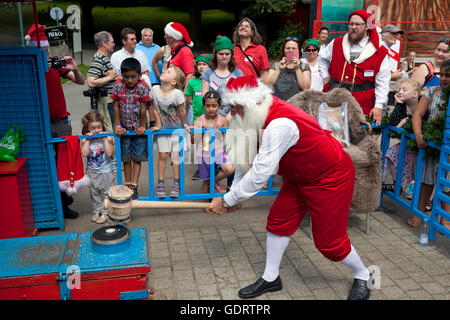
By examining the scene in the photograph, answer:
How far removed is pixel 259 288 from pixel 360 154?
1.91 metres

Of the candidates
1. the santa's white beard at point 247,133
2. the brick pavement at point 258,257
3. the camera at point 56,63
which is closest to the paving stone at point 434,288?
the brick pavement at point 258,257

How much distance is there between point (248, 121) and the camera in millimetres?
3332

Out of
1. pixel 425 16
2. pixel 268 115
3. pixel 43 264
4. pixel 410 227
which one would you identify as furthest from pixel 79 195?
pixel 425 16

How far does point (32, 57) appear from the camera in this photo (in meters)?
4.53

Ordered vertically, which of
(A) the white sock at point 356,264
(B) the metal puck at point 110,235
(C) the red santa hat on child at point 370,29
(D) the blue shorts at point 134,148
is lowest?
(A) the white sock at point 356,264

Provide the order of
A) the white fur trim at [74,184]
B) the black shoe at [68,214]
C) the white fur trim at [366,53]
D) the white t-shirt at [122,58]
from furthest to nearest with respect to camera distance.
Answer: the white t-shirt at [122,58], the white fur trim at [366,53], the black shoe at [68,214], the white fur trim at [74,184]

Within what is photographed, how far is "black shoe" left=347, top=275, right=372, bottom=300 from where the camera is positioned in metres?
3.75

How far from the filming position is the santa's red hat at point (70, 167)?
488 centimetres

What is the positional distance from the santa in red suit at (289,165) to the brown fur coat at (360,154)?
1217 mm

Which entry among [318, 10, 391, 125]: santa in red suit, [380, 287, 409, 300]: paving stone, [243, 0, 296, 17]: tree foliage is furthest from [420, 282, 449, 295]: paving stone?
[243, 0, 296, 17]: tree foliage

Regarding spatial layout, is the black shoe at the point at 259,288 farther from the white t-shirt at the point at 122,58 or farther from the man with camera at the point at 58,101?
the white t-shirt at the point at 122,58

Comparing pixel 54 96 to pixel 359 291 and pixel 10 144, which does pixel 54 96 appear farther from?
pixel 359 291

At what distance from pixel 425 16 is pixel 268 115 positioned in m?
14.5

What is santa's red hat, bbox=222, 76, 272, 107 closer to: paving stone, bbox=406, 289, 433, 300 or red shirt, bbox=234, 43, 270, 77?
paving stone, bbox=406, 289, 433, 300
